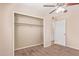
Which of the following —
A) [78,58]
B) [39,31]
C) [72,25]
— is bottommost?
[78,58]

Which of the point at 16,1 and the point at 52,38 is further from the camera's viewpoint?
the point at 52,38

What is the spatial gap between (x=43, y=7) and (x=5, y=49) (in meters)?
0.91

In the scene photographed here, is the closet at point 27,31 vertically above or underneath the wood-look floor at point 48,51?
above

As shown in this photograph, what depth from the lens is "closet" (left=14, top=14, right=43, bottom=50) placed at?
1.39m

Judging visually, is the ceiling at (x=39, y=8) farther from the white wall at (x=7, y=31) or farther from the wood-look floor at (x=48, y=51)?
the wood-look floor at (x=48, y=51)

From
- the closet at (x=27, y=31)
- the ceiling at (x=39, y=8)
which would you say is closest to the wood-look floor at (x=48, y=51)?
the closet at (x=27, y=31)

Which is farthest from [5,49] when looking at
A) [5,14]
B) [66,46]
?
[66,46]

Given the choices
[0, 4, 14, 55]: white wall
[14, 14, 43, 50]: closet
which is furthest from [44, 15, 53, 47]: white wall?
[0, 4, 14, 55]: white wall

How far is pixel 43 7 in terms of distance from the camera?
1.41 metres

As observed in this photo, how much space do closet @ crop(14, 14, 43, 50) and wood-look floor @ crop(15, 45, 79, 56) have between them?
8 cm

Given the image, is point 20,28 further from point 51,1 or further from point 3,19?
point 51,1

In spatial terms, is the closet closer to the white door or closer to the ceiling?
the ceiling

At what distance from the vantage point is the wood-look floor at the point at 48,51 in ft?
4.46

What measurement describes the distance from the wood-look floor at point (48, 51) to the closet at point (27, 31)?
0.25 ft
